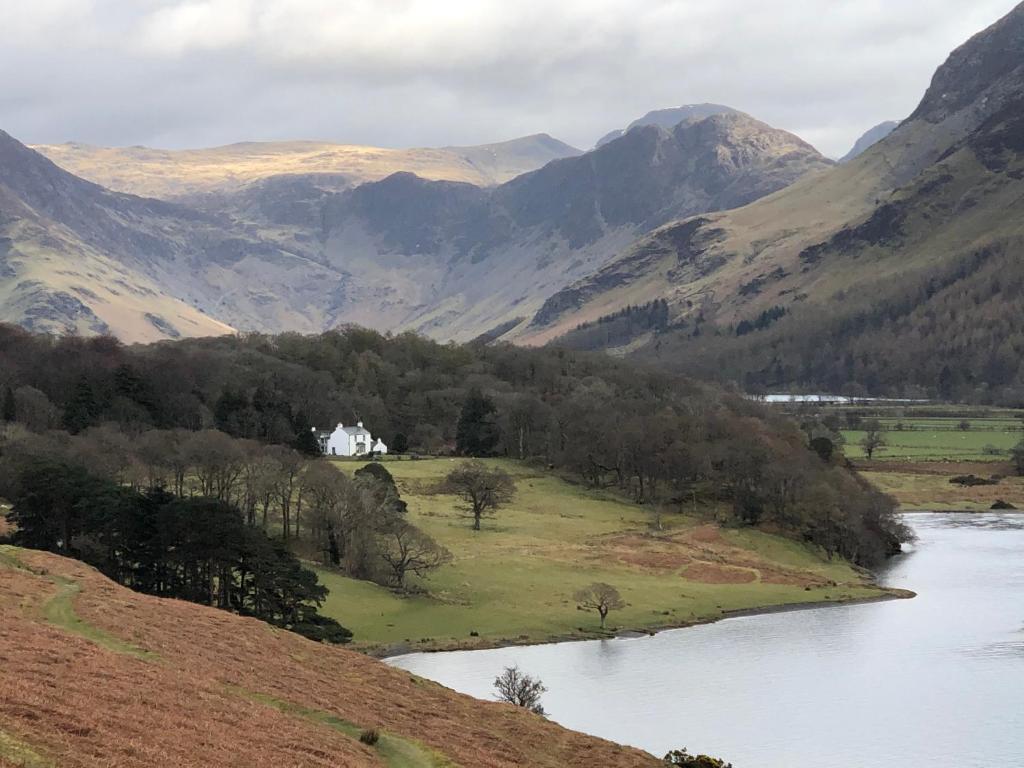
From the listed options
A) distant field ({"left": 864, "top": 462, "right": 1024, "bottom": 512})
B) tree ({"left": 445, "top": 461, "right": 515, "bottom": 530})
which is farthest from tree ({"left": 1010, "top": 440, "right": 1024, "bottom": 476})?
tree ({"left": 445, "top": 461, "right": 515, "bottom": 530})

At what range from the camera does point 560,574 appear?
10012cm

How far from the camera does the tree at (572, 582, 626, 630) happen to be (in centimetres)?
8944

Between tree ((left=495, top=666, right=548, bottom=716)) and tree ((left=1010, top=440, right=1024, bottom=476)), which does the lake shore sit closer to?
tree ((left=495, top=666, right=548, bottom=716))

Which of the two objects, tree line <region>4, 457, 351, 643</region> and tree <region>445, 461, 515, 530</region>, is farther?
tree <region>445, 461, 515, 530</region>

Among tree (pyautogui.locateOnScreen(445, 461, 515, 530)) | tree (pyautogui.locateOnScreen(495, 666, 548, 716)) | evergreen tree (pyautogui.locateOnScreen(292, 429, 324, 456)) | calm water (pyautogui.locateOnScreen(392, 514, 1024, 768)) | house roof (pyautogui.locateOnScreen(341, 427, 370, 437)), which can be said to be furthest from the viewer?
house roof (pyautogui.locateOnScreen(341, 427, 370, 437))

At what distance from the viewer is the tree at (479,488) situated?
117 metres

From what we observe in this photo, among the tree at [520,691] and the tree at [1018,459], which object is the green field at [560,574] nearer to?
the tree at [520,691]

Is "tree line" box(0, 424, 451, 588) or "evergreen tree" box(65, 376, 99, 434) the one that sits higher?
"evergreen tree" box(65, 376, 99, 434)

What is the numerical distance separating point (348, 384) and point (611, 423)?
57262 millimetres

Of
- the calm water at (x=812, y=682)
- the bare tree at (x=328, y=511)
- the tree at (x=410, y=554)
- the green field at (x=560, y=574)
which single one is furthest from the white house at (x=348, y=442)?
the calm water at (x=812, y=682)

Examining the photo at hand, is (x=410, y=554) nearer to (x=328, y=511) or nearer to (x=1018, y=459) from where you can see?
(x=328, y=511)

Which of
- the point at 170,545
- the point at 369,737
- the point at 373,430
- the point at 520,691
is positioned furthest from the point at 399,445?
the point at 369,737

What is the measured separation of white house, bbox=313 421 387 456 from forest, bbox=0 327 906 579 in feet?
15.8

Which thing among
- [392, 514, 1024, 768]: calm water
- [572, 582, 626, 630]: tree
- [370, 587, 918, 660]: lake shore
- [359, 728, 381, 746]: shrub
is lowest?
[370, 587, 918, 660]: lake shore
